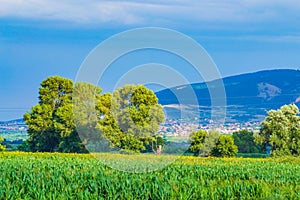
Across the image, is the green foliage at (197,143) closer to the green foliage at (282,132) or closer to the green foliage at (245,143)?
the green foliage at (282,132)

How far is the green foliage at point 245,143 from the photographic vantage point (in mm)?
82875

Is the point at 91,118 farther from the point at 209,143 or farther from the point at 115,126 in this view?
the point at 209,143

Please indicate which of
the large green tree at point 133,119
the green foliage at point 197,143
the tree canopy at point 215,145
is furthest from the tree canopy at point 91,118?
the tree canopy at point 215,145

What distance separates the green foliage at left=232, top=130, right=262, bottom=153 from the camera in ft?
272

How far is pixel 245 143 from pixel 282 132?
1274 cm

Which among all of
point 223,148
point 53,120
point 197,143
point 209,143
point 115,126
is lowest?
point 223,148

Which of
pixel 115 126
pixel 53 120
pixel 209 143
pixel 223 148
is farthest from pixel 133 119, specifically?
pixel 53 120

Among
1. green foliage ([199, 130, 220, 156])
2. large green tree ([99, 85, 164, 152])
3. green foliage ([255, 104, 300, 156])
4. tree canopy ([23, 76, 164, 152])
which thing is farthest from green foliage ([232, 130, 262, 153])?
large green tree ([99, 85, 164, 152])

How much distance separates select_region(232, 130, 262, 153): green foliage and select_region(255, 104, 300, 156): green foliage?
7.72 meters

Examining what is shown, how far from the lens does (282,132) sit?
72000mm

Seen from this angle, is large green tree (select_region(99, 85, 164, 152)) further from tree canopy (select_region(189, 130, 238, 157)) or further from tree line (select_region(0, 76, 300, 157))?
tree canopy (select_region(189, 130, 238, 157))

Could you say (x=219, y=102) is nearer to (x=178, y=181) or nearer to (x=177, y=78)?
(x=177, y=78)

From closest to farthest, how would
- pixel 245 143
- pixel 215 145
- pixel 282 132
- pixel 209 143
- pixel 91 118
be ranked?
pixel 91 118, pixel 209 143, pixel 215 145, pixel 282 132, pixel 245 143

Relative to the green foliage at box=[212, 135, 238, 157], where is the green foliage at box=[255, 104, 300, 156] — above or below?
above
